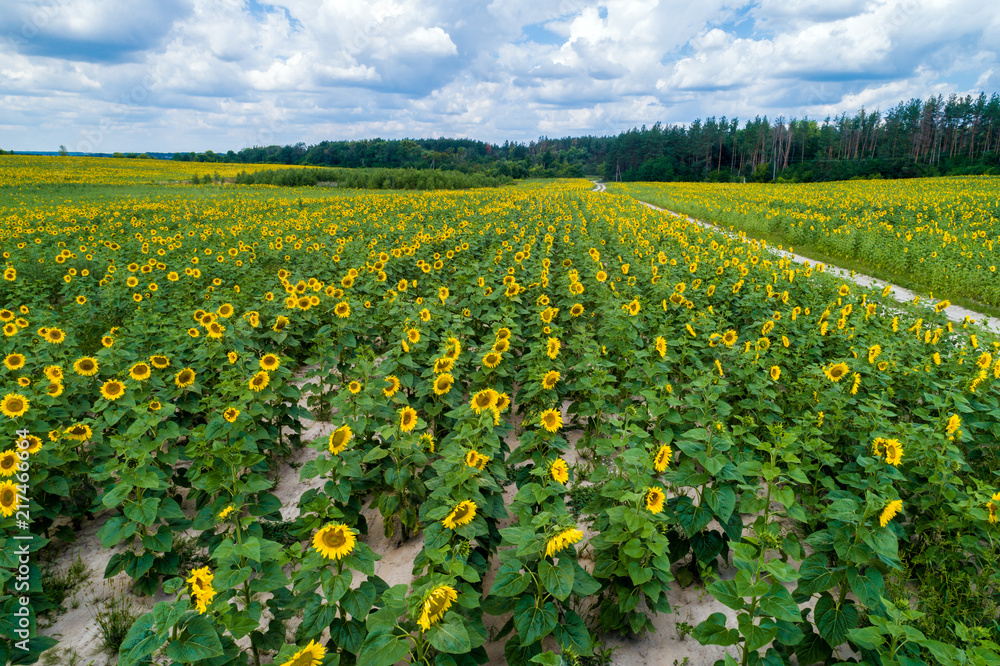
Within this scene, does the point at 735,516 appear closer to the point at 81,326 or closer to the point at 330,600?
the point at 330,600

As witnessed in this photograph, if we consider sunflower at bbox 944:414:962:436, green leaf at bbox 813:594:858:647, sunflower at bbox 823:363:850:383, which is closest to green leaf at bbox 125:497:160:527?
green leaf at bbox 813:594:858:647

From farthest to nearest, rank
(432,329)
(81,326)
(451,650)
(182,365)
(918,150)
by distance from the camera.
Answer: (918,150), (81,326), (432,329), (182,365), (451,650)

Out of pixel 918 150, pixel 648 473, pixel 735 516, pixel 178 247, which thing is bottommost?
pixel 735 516

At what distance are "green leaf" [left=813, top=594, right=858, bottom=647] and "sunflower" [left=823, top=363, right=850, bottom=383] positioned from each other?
7.44 ft

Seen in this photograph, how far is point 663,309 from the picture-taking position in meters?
5.93

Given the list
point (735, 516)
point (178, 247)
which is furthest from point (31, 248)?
point (735, 516)

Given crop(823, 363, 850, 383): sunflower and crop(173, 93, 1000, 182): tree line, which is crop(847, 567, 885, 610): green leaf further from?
crop(173, 93, 1000, 182): tree line

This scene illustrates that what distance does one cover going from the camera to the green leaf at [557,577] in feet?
7.13

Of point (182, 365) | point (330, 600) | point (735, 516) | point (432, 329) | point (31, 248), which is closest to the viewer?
point (330, 600)

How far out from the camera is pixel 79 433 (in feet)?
11.1

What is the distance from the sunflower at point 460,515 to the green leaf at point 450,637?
1.57 ft

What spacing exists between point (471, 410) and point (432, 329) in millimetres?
2271

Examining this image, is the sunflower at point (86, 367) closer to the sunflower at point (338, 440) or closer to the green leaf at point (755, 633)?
the sunflower at point (338, 440)

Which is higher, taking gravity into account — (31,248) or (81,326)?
(31,248)
